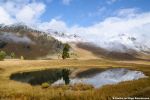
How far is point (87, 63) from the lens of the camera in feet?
554

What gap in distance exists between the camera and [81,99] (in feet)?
112

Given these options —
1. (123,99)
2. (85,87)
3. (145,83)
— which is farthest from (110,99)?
(85,87)

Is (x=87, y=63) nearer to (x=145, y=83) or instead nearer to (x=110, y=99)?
(x=145, y=83)

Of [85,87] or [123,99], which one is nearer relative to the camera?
[123,99]

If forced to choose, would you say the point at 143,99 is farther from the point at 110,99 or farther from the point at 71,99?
the point at 71,99

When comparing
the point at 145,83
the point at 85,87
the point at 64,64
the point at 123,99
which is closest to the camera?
the point at 123,99

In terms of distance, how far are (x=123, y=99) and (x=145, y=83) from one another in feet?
48.7

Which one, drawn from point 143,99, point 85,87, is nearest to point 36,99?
point 143,99

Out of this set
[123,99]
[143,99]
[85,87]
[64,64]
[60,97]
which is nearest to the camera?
[143,99]

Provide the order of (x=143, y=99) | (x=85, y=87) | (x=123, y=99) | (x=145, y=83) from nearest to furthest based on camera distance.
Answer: (x=143, y=99)
(x=123, y=99)
(x=145, y=83)
(x=85, y=87)

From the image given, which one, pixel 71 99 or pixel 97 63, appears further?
pixel 97 63

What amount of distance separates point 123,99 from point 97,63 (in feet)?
455

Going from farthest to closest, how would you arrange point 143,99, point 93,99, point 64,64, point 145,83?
point 64,64 → point 145,83 → point 93,99 → point 143,99

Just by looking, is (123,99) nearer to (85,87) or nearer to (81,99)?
(81,99)
